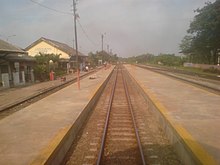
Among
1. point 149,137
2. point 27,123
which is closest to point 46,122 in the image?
point 27,123

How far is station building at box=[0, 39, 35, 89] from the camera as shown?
950 inches

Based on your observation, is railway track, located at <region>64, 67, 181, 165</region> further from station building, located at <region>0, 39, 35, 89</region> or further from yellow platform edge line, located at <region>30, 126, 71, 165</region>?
station building, located at <region>0, 39, 35, 89</region>

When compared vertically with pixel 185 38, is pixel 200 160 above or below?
below

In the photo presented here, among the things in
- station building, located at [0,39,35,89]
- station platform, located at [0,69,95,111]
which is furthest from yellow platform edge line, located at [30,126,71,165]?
station building, located at [0,39,35,89]

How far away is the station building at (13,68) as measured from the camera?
24.1m

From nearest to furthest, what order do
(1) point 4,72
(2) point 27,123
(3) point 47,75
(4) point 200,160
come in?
(4) point 200,160 < (2) point 27,123 < (1) point 4,72 < (3) point 47,75

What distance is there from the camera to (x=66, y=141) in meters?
8.05

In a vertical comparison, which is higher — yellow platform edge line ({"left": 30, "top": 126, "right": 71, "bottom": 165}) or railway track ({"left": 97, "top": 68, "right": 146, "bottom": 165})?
yellow platform edge line ({"left": 30, "top": 126, "right": 71, "bottom": 165})

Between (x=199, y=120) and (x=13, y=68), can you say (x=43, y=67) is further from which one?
(x=199, y=120)

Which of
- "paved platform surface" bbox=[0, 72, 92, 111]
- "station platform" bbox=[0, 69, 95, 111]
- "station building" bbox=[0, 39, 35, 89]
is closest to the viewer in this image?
"station platform" bbox=[0, 69, 95, 111]

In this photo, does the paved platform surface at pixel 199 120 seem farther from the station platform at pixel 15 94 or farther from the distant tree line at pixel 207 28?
the distant tree line at pixel 207 28

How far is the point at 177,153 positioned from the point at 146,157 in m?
0.88

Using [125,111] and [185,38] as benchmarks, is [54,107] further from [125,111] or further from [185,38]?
[185,38]

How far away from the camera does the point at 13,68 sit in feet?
88.6
